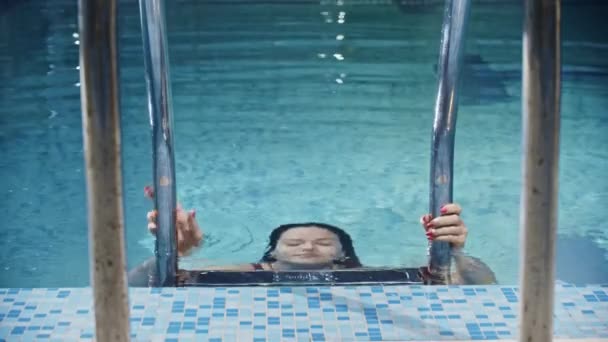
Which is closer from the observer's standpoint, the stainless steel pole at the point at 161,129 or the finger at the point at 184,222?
the stainless steel pole at the point at 161,129

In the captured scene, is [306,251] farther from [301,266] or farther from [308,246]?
[301,266]

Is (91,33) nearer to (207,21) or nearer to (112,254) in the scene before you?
(112,254)

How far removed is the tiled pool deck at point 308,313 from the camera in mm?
1890

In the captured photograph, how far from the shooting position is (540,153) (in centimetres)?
92

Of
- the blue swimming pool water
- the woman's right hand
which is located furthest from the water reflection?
the woman's right hand

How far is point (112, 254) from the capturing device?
94 cm

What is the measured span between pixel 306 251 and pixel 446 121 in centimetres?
258

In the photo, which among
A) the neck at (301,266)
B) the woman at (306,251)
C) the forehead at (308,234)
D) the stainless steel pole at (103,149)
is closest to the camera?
the stainless steel pole at (103,149)

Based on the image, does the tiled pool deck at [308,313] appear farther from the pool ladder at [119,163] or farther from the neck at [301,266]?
the neck at [301,266]

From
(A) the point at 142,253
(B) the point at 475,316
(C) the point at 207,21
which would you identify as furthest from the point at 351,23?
(B) the point at 475,316

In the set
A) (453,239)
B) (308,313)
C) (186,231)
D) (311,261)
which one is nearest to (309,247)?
(311,261)

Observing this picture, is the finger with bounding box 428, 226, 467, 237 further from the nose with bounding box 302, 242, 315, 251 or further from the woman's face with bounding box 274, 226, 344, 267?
the nose with bounding box 302, 242, 315, 251

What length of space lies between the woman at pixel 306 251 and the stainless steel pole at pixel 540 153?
6.34 feet

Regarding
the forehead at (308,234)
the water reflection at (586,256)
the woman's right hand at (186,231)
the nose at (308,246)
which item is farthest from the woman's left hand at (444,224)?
the water reflection at (586,256)
